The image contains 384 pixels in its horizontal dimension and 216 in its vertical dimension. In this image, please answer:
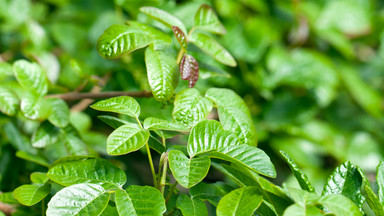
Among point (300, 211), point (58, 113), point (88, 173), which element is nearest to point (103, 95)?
point (58, 113)

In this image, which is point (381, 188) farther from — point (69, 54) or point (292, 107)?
point (69, 54)

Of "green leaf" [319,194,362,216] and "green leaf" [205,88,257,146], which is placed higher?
"green leaf" [205,88,257,146]

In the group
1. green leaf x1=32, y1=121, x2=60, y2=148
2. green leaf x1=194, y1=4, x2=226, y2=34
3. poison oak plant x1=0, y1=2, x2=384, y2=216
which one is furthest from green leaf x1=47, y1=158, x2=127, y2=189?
green leaf x1=194, y1=4, x2=226, y2=34

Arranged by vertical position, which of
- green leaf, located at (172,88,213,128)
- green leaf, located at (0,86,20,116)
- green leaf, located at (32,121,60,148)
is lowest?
green leaf, located at (32,121,60,148)

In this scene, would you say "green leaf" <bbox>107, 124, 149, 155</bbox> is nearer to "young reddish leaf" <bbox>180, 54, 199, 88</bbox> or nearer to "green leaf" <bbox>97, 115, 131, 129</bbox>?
"green leaf" <bbox>97, 115, 131, 129</bbox>

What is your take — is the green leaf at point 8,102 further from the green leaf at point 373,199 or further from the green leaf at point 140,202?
the green leaf at point 373,199

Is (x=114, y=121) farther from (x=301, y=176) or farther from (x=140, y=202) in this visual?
(x=301, y=176)

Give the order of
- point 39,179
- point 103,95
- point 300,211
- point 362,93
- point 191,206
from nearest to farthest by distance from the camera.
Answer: point 300,211 < point 191,206 < point 39,179 < point 103,95 < point 362,93
